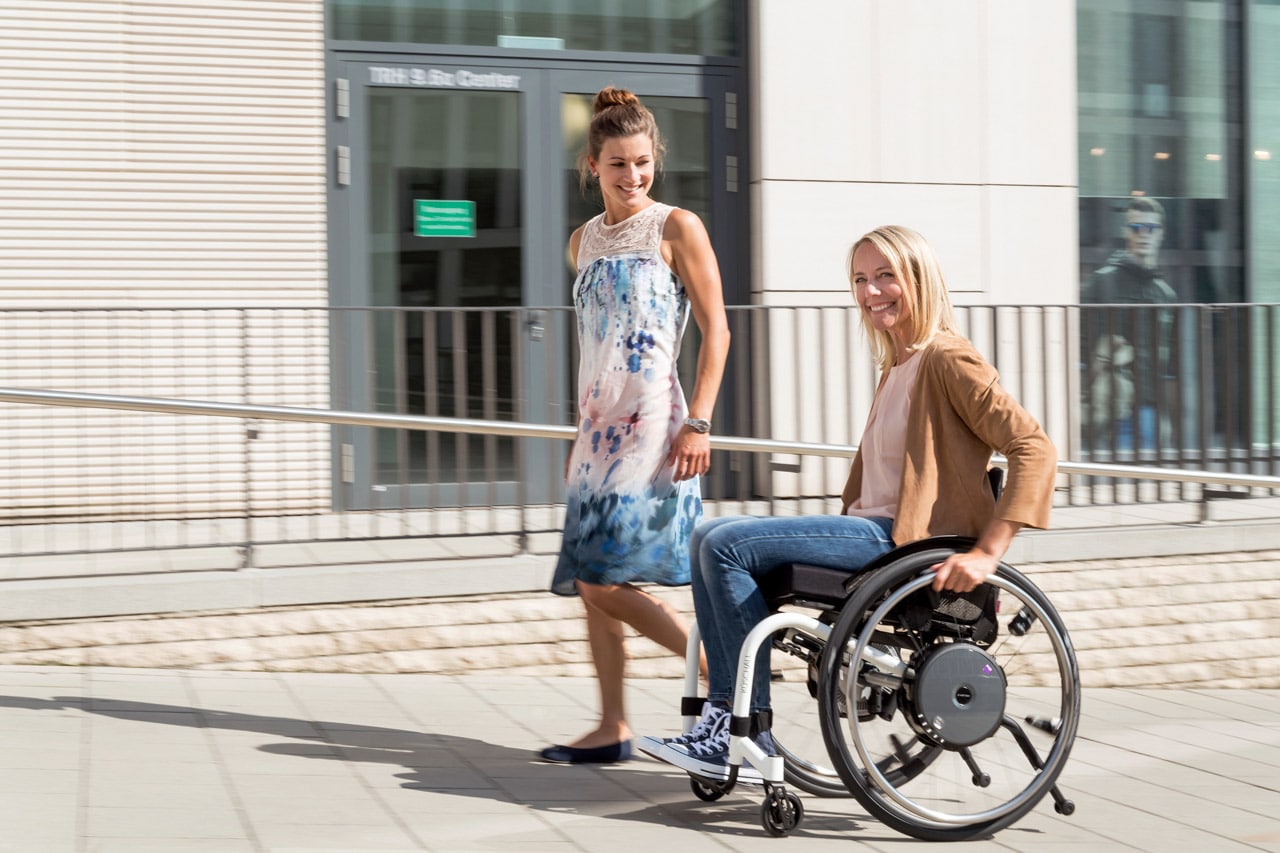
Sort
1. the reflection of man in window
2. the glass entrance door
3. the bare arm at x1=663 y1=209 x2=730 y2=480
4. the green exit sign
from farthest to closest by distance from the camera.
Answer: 1. the green exit sign
2. the glass entrance door
3. the reflection of man in window
4. the bare arm at x1=663 y1=209 x2=730 y2=480

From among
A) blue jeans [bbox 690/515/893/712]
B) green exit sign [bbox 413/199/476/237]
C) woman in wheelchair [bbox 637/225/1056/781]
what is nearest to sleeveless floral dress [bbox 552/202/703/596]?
woman in wheelchair [bbox 637/225/1056/781]

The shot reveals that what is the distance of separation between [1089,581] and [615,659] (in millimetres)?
3247

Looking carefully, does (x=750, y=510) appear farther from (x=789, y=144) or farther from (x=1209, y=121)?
(x=1209, y=121)

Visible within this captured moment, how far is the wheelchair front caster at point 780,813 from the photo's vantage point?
3648mm

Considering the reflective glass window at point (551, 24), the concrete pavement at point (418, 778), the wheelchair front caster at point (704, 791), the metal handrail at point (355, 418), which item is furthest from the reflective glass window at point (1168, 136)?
the wheelchair front caster at point (704, 791)

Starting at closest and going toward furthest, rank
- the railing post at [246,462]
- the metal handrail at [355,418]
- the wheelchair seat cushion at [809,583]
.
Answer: the wheelchair seat cushion at [809,583]
the metal handrail at [355,418]
the railing post at [246,462]

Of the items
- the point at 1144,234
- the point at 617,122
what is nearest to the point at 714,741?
the point at 617,122

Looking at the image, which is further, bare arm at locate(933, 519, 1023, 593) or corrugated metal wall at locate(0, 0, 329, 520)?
corrugated metal wall at locate(0, 0, 329, 520)

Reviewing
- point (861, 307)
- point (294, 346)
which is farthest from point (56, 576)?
point (861, 307)

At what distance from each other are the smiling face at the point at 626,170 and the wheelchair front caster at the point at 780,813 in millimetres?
1638

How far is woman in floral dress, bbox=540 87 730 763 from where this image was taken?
417 cm

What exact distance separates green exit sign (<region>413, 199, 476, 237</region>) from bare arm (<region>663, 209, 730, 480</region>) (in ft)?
13.7

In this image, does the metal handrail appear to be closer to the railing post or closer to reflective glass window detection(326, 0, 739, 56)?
the railing post

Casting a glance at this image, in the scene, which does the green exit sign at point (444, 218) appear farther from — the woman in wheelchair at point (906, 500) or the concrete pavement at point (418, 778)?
the woman in wheelchair at point (906, 500)
